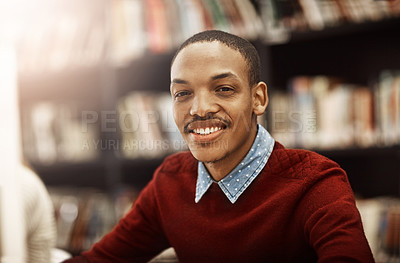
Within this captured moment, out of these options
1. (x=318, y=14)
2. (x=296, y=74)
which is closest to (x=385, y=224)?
(x=296, y=74)

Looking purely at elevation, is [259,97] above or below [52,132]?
above

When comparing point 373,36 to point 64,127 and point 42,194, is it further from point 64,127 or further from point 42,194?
point 64,127

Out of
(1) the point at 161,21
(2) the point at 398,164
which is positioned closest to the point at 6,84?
(1) the point at 161,21

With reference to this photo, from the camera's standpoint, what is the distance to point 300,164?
1.98ft

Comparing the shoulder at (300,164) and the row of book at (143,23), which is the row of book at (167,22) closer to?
the row of book at (143,23)

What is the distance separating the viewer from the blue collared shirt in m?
0.60

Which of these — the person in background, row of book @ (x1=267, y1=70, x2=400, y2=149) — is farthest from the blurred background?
the person in background

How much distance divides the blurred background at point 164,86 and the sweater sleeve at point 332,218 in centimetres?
17

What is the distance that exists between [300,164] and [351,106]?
2.37 ft

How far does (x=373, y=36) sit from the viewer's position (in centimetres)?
144

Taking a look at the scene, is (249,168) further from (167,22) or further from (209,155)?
(167,22)

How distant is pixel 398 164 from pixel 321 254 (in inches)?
32.0

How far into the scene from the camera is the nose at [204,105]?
0.55 meters

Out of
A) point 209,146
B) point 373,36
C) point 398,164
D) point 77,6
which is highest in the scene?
point 77,6
